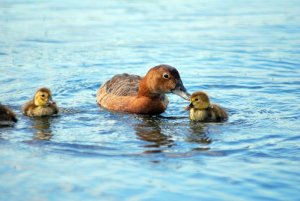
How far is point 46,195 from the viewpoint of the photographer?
8297 millimetres

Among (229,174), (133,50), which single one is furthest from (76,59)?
(229,174)

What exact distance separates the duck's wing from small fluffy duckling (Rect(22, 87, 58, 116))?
1540 millimetres

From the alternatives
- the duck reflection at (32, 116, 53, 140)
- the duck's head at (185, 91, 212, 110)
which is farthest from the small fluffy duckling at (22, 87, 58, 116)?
the duck's head at (185, 91, 212, 110)

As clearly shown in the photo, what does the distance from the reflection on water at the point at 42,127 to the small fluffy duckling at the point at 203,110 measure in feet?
7.22

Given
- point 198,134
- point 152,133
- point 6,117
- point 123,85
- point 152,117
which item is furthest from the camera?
point 123,85

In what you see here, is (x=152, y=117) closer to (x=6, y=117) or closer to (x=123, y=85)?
(x=123, y=85)

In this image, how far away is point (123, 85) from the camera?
13.6m

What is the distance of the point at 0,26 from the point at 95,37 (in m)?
2.73

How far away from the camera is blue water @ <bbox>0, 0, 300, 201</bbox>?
28.6 ft

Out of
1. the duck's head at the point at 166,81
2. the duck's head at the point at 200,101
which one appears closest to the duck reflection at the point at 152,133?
the duck's head at the point at 166,81

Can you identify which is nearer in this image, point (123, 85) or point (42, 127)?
point (42, 127)

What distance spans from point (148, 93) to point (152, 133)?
167 cm

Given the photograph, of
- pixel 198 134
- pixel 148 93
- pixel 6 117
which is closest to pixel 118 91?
pixel 148 93

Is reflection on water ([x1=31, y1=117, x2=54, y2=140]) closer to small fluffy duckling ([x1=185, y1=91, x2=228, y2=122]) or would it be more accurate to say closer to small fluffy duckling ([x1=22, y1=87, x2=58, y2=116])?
small fluffy duckling ([x1=22, y1=87, x2=58, y2=116])
